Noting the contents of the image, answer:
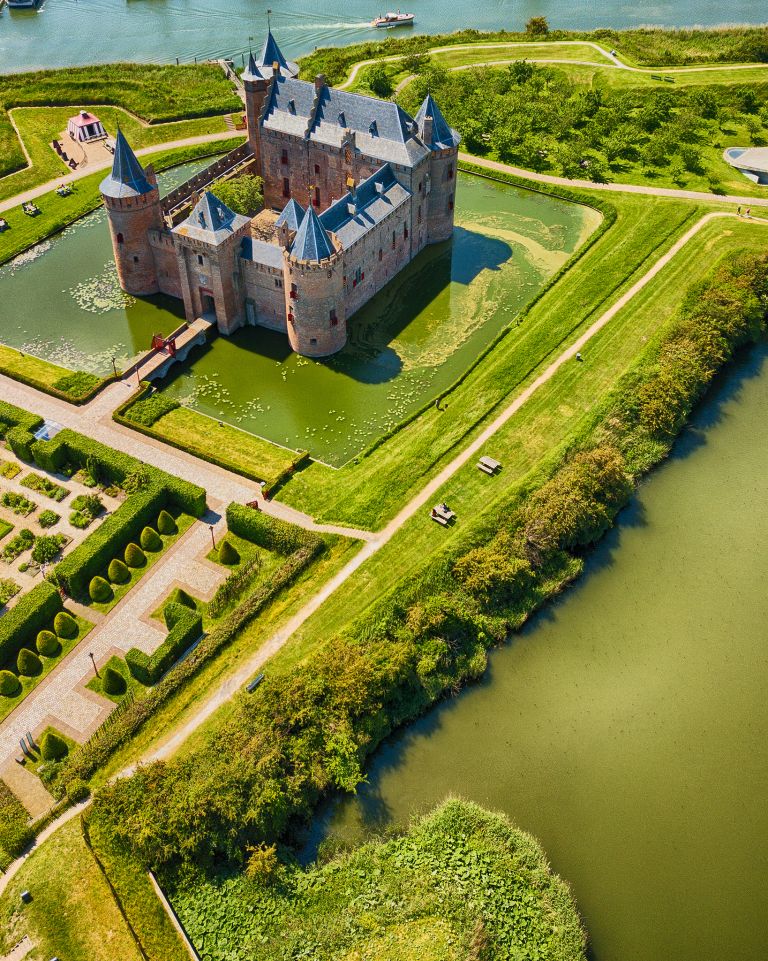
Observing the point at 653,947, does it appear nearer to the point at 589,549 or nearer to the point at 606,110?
the point at 589,549

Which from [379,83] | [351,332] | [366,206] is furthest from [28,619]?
[379,83]

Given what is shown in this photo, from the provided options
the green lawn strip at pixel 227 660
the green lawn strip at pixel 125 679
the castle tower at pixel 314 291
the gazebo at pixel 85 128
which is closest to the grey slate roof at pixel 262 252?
the castle tower at pixel 314 291

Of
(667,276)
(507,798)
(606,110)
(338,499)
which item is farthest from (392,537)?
(606,110)

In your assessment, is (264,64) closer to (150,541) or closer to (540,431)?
(540,431)

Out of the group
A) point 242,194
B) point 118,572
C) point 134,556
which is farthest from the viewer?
point 242,194

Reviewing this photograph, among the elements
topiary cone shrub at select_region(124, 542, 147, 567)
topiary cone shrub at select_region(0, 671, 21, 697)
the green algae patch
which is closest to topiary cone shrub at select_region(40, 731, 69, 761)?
topiary cone shrub at select_region(0, 671, 21, 697)
